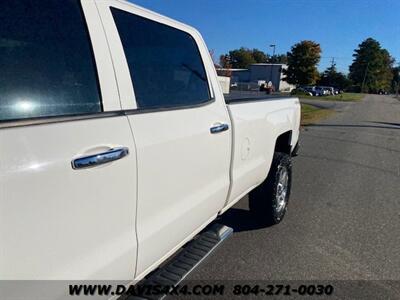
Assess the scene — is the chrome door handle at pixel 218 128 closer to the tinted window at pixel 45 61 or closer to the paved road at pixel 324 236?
the tinted window at pixel 45 61

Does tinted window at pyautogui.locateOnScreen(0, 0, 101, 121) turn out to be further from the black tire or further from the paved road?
the black tire

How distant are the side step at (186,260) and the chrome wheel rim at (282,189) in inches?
58.2

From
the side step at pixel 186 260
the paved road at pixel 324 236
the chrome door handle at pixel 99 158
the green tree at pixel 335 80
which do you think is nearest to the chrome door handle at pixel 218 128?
the side step at pixel 186 260

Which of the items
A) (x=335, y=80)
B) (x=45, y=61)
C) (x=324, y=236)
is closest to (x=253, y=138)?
(x=324, y=236)

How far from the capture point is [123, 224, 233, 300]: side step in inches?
89.9

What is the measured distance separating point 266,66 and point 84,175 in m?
87.5

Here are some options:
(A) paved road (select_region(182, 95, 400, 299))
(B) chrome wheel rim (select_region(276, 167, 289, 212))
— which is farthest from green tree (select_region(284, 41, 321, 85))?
(B) chrome wheel rim (select_region(276, 167, 289, 212))

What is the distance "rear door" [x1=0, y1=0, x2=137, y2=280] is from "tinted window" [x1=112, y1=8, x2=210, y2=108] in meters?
0.27

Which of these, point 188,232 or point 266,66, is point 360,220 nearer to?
point 188,232

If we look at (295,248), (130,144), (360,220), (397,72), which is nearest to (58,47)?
(130,144)

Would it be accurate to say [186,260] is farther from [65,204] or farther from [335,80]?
[335,80]

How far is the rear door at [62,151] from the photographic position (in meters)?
1.36

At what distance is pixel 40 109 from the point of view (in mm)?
1546

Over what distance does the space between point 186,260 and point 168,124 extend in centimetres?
96
